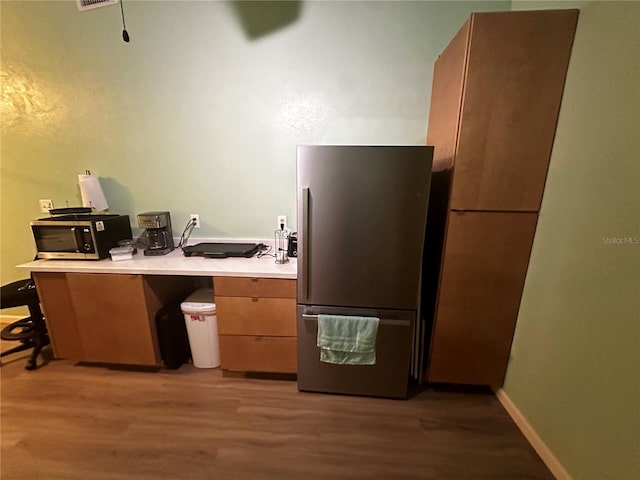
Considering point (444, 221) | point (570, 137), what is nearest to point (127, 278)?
point (444, 221)

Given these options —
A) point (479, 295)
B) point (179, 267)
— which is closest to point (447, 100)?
point (479, 295)

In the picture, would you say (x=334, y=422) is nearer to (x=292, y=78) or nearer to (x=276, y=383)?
(x=276, y=383)

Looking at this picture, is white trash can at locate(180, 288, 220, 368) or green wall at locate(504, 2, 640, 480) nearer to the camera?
green wall at locate(504, 2, 640, 480)

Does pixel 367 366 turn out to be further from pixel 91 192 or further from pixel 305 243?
pixel 91 192

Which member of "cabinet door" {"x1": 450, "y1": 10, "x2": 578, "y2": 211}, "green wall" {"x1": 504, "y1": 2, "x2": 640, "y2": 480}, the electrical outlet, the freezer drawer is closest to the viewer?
"green wall" {"x1": 504, "y1": 2, "x2": 640, "y2": 480}

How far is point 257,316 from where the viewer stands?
5.58ft

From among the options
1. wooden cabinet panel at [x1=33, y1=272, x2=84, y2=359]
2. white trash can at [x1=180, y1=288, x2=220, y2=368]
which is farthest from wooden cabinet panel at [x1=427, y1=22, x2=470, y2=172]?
wooden cabinet panel at [x1=33, y1=272, x2=84, y2=359]

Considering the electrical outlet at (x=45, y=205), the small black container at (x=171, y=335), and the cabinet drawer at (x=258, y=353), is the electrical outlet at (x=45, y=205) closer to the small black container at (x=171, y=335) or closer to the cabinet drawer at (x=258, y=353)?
the small black container at (x=171, y=335)

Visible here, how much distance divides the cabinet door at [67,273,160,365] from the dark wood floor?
0.20 metres

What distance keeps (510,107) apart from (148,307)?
2.39 m

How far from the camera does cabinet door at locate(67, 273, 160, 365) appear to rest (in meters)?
1.73

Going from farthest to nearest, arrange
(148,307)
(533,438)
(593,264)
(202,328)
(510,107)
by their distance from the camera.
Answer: (202,328) < (148,307) < (533,438) < (510,107) < (593,264)

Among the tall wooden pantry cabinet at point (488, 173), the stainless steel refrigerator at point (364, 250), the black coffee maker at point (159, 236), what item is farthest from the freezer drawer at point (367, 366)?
the black coffee maker at point (159, 236)

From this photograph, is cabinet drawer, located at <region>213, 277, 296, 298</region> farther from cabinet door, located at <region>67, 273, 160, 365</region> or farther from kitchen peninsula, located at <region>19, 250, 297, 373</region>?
cabinet door, located at <region>67, 273, 160, 365</region>
